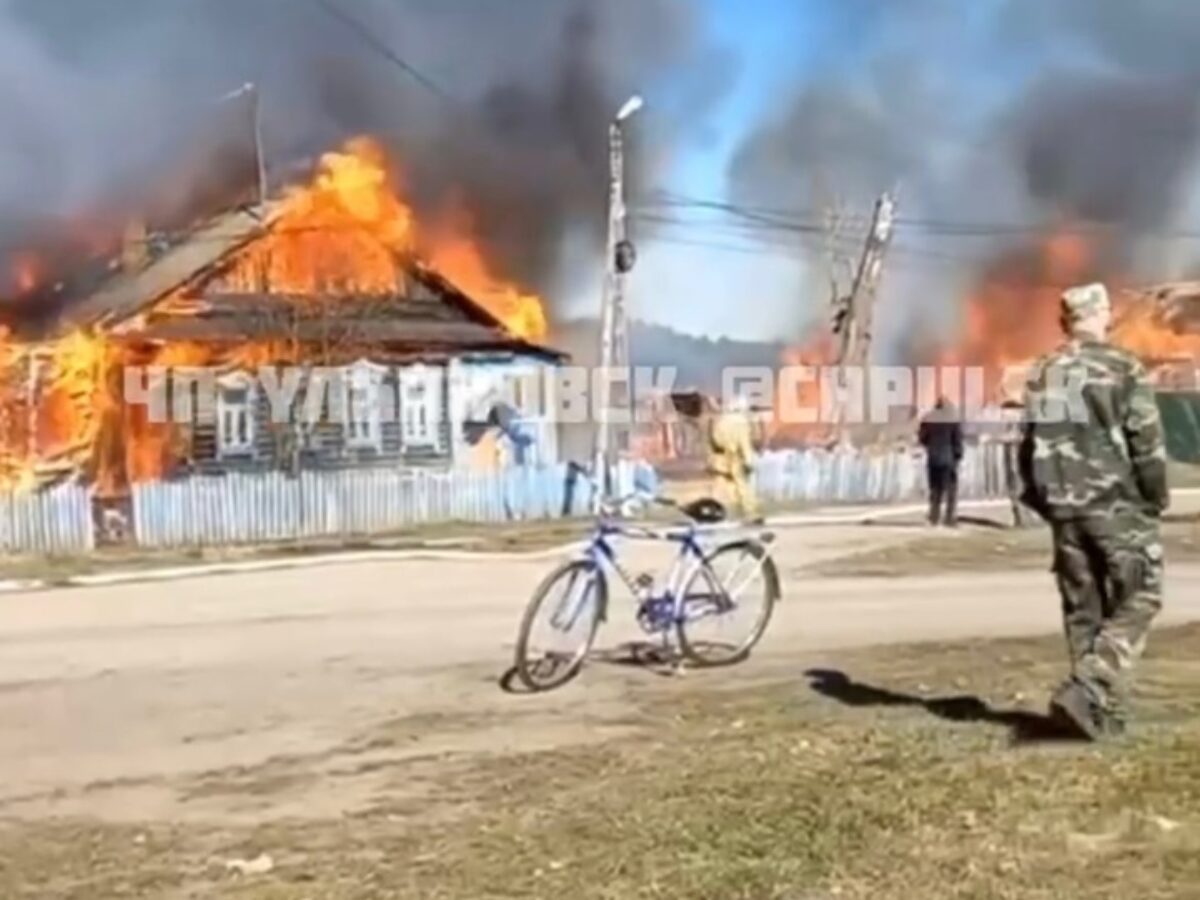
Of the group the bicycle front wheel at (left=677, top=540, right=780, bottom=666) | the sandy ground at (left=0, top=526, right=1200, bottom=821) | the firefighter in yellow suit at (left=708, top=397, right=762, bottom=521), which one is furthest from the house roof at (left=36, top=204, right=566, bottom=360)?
the bicycle front wheel at (left=677, top=540, right=780, bottom=666)

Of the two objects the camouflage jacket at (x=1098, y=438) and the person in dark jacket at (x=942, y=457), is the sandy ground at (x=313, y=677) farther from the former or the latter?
the person in dark jacket at (x=942, y=457)

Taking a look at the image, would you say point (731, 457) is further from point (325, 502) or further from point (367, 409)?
point (367, 409)

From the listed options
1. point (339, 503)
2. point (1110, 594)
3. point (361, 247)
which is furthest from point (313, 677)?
point (361, 247)

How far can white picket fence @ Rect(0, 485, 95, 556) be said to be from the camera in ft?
76.9

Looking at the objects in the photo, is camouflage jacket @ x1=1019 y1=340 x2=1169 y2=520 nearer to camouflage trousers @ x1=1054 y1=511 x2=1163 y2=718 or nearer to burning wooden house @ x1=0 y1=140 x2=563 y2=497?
camouflage trousers @ x1=1054 y1=511 x2=1163 y2=718

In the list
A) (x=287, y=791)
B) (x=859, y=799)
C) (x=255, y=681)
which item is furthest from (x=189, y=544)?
(x=859, y=799)

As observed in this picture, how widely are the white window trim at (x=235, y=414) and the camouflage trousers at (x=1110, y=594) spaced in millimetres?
27631

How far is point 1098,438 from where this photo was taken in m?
7.40

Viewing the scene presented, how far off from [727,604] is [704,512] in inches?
20.7

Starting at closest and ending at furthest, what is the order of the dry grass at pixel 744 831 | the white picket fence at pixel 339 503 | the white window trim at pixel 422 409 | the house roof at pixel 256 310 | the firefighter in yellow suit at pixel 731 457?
1. the dry grass at pixel 744 831
2. the firefighter in yellow suit at pixel 731 457
3. the white picket fence at pixel 339 503
4. the house roof at pixel 256 310
5. the white window trim at pixel 422 409

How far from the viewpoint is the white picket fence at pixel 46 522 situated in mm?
23438

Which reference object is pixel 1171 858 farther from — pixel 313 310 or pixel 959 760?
pixel 313 310

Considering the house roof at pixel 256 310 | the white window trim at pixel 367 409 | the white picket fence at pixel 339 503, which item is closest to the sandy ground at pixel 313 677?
the white picket fence at pixel 339 503

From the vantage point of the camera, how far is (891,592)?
49.4ft
